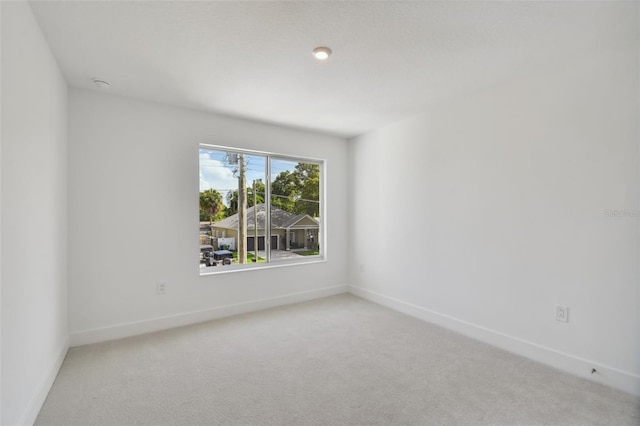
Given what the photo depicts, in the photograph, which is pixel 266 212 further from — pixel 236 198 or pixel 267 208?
pixel 236 198

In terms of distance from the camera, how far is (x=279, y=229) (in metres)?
4.24

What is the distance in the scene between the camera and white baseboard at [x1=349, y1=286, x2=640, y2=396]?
2.09 meters

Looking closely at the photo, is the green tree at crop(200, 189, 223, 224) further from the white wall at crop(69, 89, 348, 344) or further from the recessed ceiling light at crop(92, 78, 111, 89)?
the recessed ceiling light at crop(92, 78, 111, 89)

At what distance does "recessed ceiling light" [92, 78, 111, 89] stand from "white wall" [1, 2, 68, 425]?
10.9 inches

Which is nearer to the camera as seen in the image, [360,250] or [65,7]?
[65,7]

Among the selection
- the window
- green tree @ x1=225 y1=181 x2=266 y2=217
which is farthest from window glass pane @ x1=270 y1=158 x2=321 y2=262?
green tree @ x1=225 y1=181 x2=266 y2=217

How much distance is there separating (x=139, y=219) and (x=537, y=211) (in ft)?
12.2

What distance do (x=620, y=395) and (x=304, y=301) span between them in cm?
311

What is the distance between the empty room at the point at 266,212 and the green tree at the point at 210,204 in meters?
0.02

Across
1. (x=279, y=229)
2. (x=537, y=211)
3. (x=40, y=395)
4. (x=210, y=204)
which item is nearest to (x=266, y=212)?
(x=279, y=229)

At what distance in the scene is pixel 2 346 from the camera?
141 cm

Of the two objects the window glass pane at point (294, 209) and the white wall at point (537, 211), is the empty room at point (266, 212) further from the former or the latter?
the window glass pane at point (294, 209)

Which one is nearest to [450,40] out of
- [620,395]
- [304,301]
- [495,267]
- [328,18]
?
[328,18]

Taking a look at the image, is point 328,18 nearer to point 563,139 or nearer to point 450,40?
point 450,40
